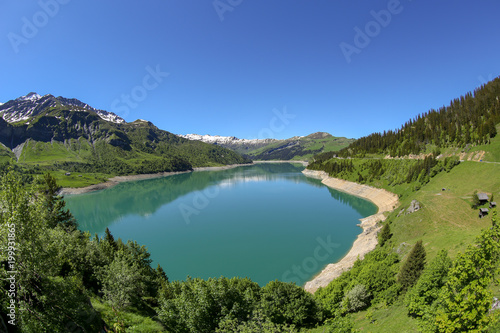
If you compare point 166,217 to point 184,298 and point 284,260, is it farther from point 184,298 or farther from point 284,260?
point 184,298

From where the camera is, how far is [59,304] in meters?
9.45

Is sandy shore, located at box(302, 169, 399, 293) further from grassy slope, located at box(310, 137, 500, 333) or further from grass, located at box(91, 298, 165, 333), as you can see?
grass, located at box(91, 298, 165, 333)

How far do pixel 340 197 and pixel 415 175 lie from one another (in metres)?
30.9

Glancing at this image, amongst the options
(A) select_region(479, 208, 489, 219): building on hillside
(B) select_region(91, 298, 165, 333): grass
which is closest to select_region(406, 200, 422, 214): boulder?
(A) select_region(479, 208, 489, 219): building on hillside

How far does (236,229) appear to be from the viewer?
56.5 metres

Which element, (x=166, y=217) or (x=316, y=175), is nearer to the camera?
(x=166, y=217)

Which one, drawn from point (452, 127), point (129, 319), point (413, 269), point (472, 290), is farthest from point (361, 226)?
point (452, 127)

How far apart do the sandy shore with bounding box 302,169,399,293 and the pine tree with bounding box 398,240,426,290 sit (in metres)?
12.2

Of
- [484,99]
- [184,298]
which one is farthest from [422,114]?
[184,298]

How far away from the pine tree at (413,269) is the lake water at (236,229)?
1625cm

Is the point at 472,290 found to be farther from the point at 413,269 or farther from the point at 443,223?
the point at 443,223

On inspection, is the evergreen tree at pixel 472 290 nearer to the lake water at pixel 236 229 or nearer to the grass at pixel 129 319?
the grass at pixel 129 319

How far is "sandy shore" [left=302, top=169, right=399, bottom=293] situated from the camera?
31309 millimetres

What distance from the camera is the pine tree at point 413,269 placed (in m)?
18.7
